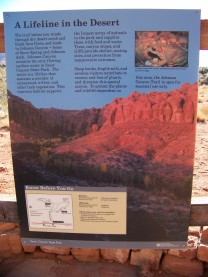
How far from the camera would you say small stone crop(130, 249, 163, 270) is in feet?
10.2

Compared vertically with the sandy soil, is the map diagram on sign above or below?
above

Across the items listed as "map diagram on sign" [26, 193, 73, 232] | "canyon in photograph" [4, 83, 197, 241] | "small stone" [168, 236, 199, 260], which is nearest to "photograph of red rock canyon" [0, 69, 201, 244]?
"canyon in photograph" [4, 83, 197, 241]

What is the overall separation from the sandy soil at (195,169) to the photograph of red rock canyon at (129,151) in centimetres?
68

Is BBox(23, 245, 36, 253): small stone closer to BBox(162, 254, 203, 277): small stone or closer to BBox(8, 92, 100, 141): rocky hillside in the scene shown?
BBox(162, 254, 203, 277): small stone

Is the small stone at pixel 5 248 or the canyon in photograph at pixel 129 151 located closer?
the canyon in photograph at pixel 129 151

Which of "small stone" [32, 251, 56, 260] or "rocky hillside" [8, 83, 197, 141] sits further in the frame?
"small stone" [32, 251, 56, 260]

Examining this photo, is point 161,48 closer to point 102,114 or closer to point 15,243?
point 102,114

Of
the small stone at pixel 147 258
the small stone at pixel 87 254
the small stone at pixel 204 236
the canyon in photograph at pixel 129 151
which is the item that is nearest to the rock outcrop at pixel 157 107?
the canyon in photograph at pixel 129 151

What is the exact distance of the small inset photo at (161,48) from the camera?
2207mm

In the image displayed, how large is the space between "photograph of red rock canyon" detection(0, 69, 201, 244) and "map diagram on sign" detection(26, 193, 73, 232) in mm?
111

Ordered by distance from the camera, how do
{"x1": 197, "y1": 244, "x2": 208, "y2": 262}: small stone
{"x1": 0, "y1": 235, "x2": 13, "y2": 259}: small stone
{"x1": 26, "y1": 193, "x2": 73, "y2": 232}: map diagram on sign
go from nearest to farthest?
{"x1": 26, "y1": 193, "x2": 73, "y2": 232}: map diagram on sign < {"x1": 197, "y1": 244, "x2": 208, "y2": 262}: small stone < {"x1": 0, "y1": 235, "x2": 13, "y2": 259}: small stone

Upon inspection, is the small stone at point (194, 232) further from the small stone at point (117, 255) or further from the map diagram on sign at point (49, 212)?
the map diagram on sign at point (49, 212)

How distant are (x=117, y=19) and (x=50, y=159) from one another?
1.03 m

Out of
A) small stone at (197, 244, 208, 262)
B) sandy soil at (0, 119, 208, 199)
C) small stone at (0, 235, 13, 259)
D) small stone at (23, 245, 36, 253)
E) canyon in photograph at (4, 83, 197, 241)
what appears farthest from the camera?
sandy soil at (0, 119, 208, 199)
